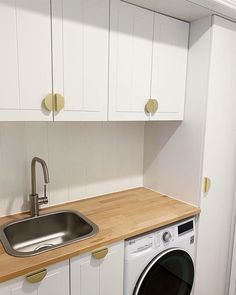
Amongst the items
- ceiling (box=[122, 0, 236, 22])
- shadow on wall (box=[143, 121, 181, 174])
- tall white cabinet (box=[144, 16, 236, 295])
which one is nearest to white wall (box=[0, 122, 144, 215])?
shadow on wall (box=[143, 121, 181, 174])

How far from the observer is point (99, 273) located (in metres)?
1.33

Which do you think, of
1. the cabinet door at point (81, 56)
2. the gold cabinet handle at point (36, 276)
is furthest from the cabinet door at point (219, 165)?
the gold cabinet handle at point (36, 276)

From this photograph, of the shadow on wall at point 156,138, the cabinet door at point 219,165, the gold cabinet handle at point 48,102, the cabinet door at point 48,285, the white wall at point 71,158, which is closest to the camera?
the cabinet door at point 48,285

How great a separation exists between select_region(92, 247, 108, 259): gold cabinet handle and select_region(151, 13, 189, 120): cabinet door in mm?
848

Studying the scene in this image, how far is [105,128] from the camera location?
74.5 inches

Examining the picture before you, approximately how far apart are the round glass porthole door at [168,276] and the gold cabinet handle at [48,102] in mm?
1057

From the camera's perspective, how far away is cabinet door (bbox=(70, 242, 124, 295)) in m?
1.25

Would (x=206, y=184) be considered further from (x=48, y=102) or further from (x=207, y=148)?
(x=48, y=102)

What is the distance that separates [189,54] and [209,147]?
64 cm

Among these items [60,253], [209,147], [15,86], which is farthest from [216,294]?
[15,86]

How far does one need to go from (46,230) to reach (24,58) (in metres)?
1.03

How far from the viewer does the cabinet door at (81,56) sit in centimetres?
126

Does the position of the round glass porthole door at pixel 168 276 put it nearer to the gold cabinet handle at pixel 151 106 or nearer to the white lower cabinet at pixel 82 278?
the white lower cabinet at pixel 82 278

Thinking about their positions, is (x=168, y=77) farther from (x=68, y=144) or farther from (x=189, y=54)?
(x=68, y=144)
